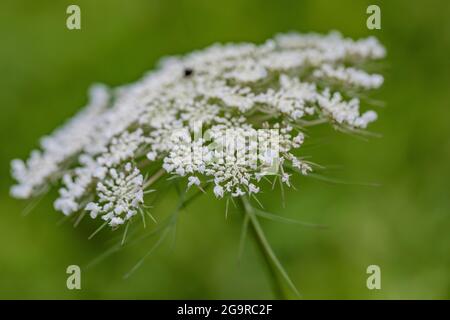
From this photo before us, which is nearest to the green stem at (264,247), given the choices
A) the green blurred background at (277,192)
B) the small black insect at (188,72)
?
the green blurred background at (277,192)

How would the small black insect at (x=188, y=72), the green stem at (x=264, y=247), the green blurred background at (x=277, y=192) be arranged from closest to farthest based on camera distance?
the green stem at (x=264, y=247)
the small black insect at (x=188, y=72)
the green blurred background at (x=277, y=192)

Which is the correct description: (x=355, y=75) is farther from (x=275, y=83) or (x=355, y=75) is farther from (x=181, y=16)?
(x=181, y=16)

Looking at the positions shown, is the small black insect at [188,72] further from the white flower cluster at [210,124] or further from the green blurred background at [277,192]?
the green blurred background at [277,192]

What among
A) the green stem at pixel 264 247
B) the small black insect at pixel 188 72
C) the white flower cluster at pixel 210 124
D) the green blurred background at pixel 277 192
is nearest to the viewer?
the white flower cluster at pixel 210 124

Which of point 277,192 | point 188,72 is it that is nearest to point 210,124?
point 188,72

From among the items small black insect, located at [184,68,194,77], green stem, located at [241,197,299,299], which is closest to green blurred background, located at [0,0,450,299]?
green stem, located at [241,197,299,299]

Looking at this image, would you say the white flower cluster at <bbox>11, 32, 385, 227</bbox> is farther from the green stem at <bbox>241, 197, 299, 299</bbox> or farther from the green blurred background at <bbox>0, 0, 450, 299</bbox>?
the green blurred background at <bbox>0, 0, 450, 299</bbox>

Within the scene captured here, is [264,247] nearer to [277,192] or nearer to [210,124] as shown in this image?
[210,124]

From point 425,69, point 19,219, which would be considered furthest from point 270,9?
point 19,219
